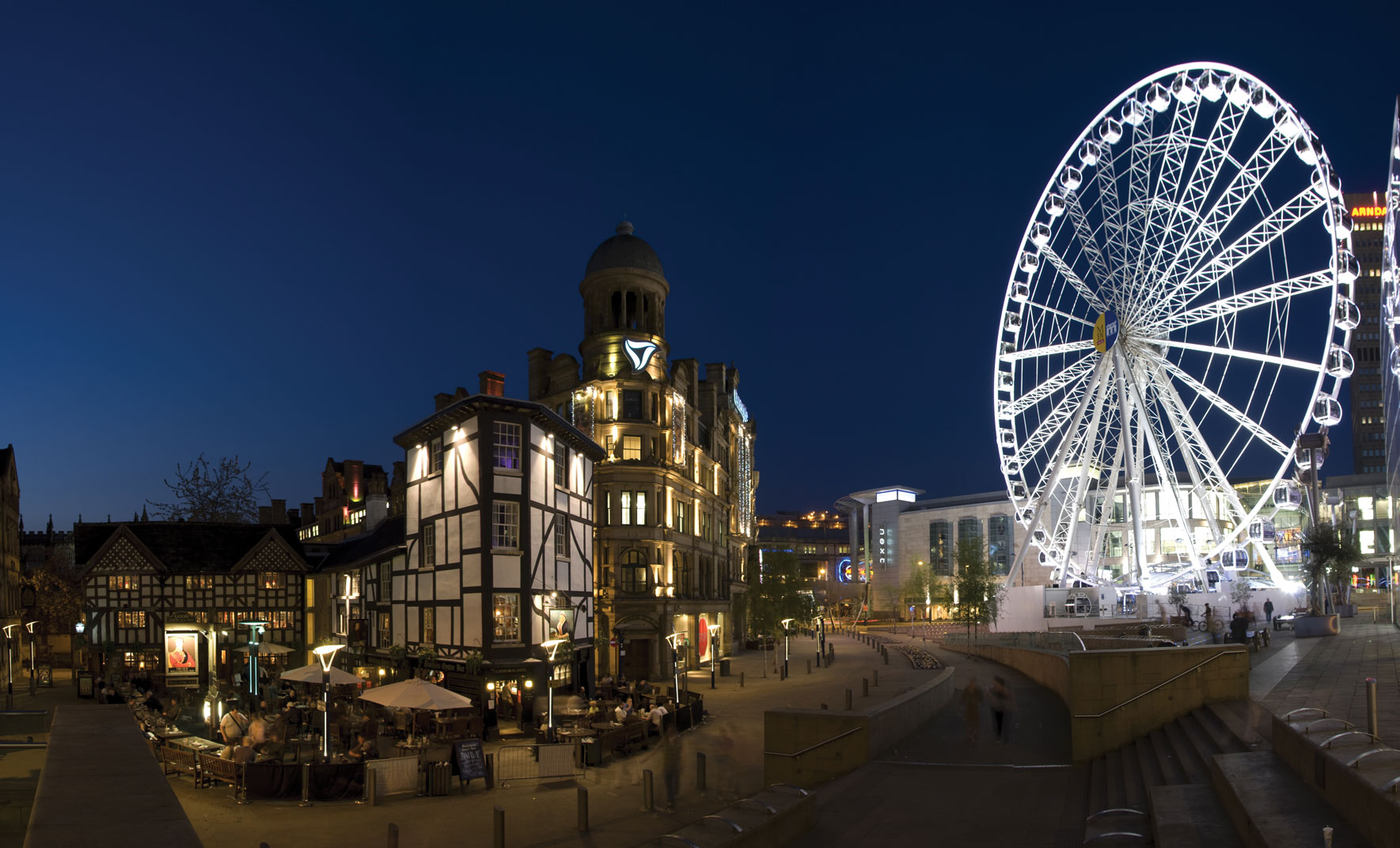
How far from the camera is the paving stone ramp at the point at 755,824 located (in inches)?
484

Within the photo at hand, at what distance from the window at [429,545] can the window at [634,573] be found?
1463 centimetres

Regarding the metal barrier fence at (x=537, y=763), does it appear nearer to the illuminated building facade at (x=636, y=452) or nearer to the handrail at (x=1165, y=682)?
the handrail at (x=1165, y=682)

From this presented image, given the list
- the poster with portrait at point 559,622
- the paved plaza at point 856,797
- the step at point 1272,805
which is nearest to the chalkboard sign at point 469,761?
the paved plaza at point 856,797

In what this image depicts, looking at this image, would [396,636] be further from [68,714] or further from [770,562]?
[770,562]

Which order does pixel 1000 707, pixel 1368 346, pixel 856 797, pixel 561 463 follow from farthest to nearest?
pixel 1368 346 → pixel 561 463 → pixel 1000 707 → pixel 856 797

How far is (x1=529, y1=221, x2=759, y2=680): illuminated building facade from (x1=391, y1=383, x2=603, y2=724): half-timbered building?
1104 cm

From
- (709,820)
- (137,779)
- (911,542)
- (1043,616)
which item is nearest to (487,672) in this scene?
(709,820)

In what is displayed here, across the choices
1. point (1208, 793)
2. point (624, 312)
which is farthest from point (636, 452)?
point (1208, 793)

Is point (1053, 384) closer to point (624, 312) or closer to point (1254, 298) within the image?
point (1254, 298)

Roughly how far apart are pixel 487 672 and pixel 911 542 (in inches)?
5147

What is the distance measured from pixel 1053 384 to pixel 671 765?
132 feet

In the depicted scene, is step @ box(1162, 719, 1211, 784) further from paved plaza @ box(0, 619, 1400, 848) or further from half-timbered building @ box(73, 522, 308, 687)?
half-timbered building @ box(73, 522, 308, 687)

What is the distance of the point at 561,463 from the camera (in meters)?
38.8

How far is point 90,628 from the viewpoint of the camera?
4781cm
